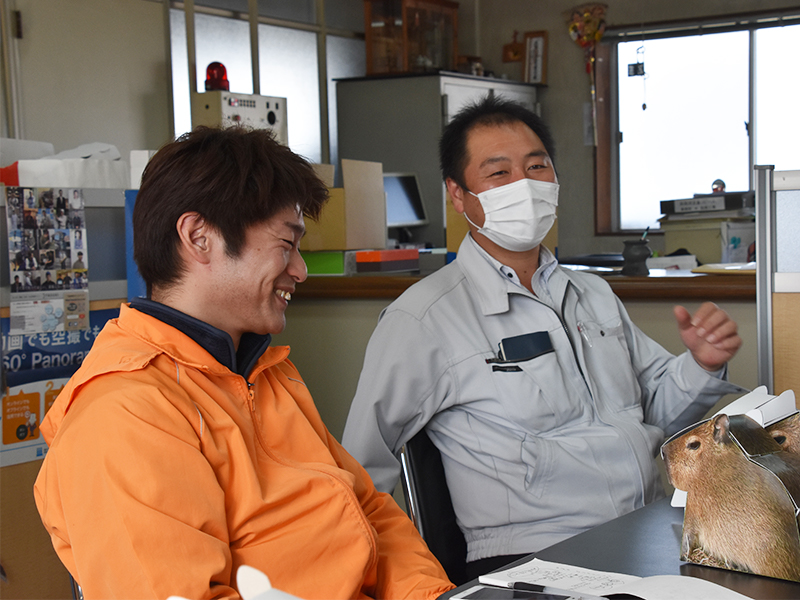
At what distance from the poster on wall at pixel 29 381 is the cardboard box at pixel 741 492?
163cm

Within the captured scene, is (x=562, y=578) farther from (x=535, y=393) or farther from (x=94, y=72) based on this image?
(x=94, y=72)

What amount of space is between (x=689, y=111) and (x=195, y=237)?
17.3ft

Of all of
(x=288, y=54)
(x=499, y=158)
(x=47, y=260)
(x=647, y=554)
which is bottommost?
(x=647, y=554)

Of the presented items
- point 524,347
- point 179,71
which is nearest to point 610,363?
point 524,347

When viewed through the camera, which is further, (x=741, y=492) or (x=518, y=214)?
(x=518, y=214)

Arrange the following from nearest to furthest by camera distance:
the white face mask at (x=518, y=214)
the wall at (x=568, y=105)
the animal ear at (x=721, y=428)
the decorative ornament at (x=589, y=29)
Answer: the animal ear at (x=721, y=428) → the white face mask at (x=518, y=214) → the decorative ornament at (x=589, y=29) → the wall at (x=568, y=105)

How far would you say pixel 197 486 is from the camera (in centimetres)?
94

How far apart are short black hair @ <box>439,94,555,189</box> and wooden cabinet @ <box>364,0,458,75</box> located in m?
3.41

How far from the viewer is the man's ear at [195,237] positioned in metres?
1.10

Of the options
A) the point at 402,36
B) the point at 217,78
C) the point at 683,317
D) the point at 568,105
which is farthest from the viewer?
the point at 568,105

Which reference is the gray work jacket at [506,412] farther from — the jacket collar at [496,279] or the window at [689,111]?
the window at [689,111]

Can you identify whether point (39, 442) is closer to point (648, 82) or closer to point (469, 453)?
point (469, 453)

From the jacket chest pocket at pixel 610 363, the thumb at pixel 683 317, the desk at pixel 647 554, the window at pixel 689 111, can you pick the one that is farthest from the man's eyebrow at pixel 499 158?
the window at pixel 689 111

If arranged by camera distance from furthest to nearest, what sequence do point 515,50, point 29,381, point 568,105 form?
point 515,50 < point 568,105 < point 29,381
